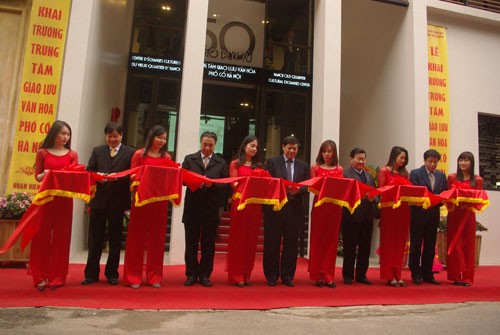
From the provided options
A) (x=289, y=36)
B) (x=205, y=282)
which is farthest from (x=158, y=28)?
(x=205, y=282)

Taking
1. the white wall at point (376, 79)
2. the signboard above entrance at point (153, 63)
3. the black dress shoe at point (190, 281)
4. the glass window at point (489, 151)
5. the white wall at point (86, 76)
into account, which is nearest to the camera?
the black dress shoe at point (190, 281)

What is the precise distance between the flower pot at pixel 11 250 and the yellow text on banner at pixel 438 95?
713cm

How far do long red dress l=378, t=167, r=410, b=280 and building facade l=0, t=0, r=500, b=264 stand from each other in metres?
2.38

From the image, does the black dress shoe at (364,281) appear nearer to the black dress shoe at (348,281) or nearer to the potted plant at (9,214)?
the black dress shoe at (348,281)

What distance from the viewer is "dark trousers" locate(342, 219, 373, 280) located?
4.58 m

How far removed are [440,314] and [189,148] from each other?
4.11 meters

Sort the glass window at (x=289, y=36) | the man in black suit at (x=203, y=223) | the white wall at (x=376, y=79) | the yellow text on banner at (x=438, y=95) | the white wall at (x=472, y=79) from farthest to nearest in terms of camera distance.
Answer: the glass window at (x=289, y=36), the white wall at (x=472, y=79), the white wall at (x=376, y=79), the yellow text on banner at (x=438, y=95), the man in black suit at (x=203, y=223)

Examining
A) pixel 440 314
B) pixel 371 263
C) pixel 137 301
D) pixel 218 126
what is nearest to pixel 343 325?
pixel 440 314

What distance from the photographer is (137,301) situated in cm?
347

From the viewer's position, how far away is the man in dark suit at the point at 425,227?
488 cm

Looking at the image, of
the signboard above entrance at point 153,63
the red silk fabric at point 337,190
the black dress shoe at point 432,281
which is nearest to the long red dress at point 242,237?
the red silk fabric at point 337,190

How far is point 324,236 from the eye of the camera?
4.46 meters

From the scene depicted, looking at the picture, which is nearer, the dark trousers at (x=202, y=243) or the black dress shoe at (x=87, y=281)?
the black dress shoe at (x=87, y=281)

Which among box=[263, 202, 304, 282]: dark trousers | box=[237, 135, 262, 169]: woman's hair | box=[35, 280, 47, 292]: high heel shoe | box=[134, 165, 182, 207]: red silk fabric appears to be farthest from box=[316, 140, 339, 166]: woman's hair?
box=[35, 280, 47, 292]: high heel shoe
